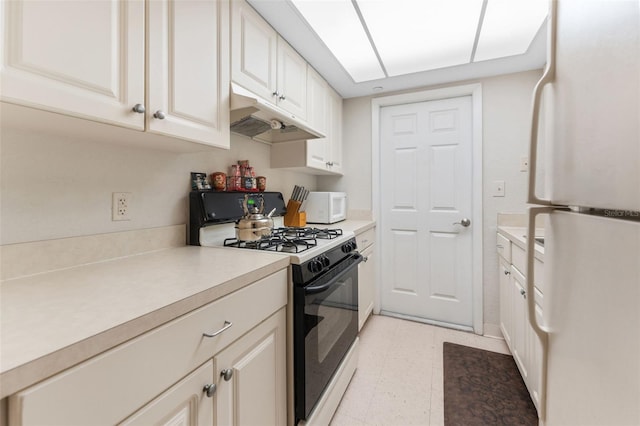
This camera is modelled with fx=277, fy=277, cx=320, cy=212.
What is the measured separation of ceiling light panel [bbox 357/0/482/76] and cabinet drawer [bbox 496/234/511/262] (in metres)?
1.40

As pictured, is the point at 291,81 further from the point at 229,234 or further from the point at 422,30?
the point at 229,234

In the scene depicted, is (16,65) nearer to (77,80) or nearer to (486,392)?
(77,80)

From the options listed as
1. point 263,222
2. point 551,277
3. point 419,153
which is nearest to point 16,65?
point 263,222

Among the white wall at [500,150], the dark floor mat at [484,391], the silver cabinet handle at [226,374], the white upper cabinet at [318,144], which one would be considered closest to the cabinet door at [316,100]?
the white upper cabinet at [318,144]

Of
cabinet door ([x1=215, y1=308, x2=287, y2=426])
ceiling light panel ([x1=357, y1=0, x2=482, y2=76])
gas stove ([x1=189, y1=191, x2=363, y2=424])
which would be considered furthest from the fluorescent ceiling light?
cabinet door ([x1=215, y1=308, x2=287, y2=426])

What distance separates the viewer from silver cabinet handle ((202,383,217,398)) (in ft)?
2.54

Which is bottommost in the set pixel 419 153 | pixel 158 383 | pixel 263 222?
pixel 158 383

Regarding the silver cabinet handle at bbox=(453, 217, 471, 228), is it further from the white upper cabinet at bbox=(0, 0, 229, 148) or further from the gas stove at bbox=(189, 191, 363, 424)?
the white upper cabinet at bbox=(0, 0, 229, 148)

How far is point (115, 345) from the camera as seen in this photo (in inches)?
21.9

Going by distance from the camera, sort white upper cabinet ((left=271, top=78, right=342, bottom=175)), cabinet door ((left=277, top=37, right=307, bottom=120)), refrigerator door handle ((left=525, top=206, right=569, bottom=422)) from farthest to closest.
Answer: white upper cabinet ((left=271, top=78, right=342, bottom=175)) < cabinet door ((left=277, top=37, right=307, bottom=120)) < refrigerator door handle ((left=525, top=206, right=569, bottom=422))

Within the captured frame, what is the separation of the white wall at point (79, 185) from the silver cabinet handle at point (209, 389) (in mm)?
745

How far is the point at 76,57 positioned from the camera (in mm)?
760

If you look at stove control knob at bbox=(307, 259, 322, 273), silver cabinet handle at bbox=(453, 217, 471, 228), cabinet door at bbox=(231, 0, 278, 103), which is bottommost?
stove control knob at bbox=(307, 259, 322, 273)

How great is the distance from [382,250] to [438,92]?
62.1 inches
